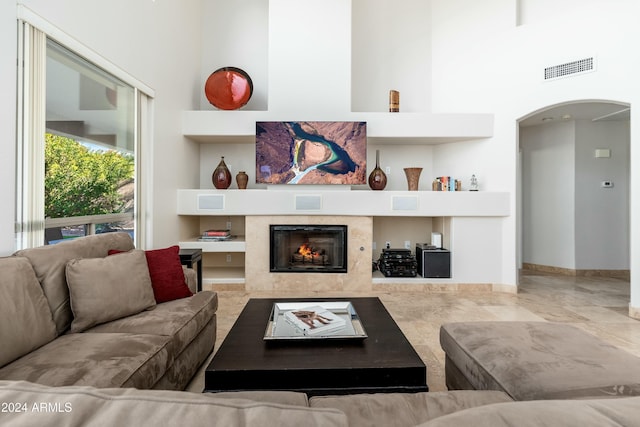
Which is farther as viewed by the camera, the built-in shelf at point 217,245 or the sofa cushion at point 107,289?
the built-in shelf at point 217,245

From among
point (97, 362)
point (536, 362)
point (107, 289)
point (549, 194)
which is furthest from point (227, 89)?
point (549, 194)

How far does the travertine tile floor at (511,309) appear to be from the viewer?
2.96 m

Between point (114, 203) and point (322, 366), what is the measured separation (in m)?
2.63

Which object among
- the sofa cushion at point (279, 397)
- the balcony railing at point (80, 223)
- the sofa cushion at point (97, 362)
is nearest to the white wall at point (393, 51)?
the balcony railing at point (80, 223)

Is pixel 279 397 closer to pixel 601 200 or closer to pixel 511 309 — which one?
pixel 511 309

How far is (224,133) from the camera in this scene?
183 inches

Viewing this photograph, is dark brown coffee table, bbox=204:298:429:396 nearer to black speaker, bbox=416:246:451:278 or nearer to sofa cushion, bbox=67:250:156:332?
sofa cushion, bbox=67:250:156:332

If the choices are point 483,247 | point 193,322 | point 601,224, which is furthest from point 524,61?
point 193,322

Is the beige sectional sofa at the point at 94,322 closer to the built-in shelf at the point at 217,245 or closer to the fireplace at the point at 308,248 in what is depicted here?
the built-in shelf at the point at 217,245

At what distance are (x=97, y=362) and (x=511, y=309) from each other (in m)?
3.86

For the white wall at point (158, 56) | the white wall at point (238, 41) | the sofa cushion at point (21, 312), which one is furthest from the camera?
the white wall at point (238, 41)

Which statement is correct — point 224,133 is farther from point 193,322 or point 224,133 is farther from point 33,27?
point 193,322

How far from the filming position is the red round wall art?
4.65 metres

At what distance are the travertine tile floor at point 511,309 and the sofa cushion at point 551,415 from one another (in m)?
1.90
